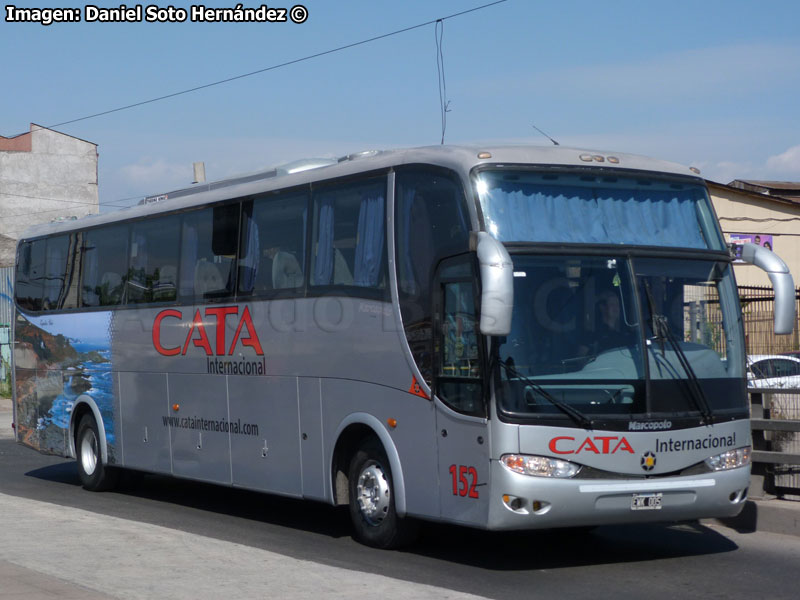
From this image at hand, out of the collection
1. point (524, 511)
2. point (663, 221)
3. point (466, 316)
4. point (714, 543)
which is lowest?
point (714, 543)

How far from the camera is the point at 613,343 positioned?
907cm

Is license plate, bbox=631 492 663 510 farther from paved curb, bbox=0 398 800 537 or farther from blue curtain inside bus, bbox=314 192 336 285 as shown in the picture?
blue curtain inside bus, bbox=314 192 336 285

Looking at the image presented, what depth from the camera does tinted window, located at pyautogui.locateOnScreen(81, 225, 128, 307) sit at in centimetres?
1531

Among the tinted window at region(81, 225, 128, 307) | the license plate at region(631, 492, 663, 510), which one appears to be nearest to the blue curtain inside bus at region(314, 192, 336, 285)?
the license plate at region(631, 492, 663, 510)

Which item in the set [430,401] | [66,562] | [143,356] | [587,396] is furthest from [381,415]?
[143,356]

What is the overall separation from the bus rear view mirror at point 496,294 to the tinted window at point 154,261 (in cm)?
656

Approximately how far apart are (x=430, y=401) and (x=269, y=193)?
3786mm

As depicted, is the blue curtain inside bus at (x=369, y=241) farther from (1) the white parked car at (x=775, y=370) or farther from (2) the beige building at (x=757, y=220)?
(2) the beige building at (x=757, y=220)

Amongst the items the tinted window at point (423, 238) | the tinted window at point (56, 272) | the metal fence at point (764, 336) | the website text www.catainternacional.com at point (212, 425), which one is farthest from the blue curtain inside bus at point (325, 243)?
the tinted window at point (56, 272)

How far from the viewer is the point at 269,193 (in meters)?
12.4

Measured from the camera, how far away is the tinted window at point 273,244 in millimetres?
11695

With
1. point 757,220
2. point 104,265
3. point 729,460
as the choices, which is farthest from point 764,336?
point 757,220

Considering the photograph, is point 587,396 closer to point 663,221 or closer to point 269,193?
point 663,221

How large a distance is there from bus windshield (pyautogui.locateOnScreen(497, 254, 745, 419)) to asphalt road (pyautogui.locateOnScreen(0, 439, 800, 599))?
1.31 metres
